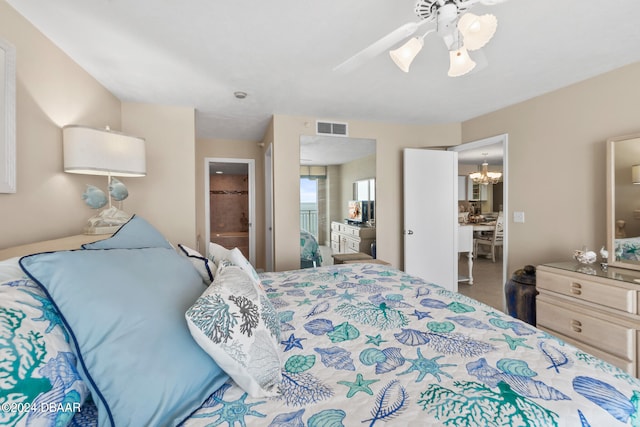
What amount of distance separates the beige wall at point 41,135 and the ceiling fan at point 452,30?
76.6 inches

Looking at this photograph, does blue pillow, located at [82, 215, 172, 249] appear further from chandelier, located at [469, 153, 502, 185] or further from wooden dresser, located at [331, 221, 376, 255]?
chandelier, located at [469, 153, 502, 185]

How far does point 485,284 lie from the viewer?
14.8 feet

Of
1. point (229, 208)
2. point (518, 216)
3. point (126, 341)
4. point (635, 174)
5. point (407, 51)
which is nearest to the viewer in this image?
point (126, 341)

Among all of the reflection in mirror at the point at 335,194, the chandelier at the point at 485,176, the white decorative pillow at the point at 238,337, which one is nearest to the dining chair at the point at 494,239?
the chandelier at the point at 485,176

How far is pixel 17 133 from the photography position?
65.3 inches

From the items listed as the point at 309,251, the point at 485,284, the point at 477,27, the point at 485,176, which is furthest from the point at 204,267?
the point at 485,176

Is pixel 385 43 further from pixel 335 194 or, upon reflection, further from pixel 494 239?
pixel 494 239

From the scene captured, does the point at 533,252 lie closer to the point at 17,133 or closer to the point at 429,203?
the point at 429,203

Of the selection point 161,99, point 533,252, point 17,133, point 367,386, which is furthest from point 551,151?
point 17,133

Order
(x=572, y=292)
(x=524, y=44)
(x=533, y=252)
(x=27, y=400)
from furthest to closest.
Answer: (x=533, y=252)
(x=572, y=292)
(x=524, y=44)
(x=27, y=400)

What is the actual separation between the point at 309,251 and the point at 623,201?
303 centimetres

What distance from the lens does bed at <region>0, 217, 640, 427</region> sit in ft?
2.21

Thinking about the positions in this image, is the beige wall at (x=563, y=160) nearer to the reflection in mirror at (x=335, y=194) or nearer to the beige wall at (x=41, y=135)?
the reflection in mirror at (x=335, y=194)

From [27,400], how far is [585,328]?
3014 millimetres
